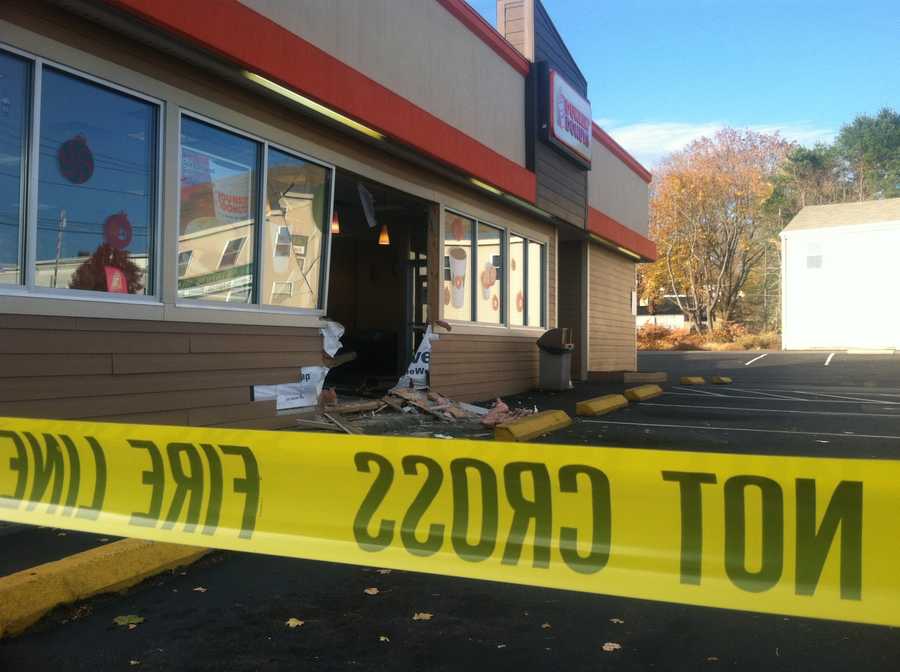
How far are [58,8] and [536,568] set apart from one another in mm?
5466

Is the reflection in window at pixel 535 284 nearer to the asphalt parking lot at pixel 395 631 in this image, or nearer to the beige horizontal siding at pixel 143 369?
the beige horizontal siding at pixel 143 369

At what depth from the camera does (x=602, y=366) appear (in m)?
19.5

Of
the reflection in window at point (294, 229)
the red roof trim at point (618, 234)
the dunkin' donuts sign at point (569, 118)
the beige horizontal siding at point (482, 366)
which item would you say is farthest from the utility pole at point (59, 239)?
the red roof trim at point (618, 234)

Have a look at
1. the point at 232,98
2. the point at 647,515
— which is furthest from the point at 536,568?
the point at 232,98

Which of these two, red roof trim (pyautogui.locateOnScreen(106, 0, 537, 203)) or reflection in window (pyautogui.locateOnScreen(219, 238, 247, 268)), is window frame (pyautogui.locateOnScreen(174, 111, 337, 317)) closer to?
reflection in window (pyautogui.locateOnScreen(219, 238, 247, 268))

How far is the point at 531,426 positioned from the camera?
8.45 metres

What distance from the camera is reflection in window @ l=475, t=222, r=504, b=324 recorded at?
1288cm

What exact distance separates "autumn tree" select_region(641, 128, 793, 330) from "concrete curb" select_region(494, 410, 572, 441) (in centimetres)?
4088

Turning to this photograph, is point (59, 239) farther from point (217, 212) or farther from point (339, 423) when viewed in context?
point (339, 423)

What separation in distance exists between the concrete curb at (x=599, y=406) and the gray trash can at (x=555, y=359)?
198 cm

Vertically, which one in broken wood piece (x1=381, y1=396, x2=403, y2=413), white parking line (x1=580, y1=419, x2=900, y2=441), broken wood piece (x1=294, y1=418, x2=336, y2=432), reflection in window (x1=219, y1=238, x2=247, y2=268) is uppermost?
reflection in window (x1=219, y1=238, x2=247, y2=268)

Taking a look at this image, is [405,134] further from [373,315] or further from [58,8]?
[373,315]

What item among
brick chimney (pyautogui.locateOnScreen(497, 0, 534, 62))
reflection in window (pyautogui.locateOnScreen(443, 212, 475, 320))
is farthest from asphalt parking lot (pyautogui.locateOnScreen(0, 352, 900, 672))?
brick chimney (pyautogui.locateOnScreen(497, 0, 534, 62))

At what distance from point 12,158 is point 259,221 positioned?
9.04 ft
